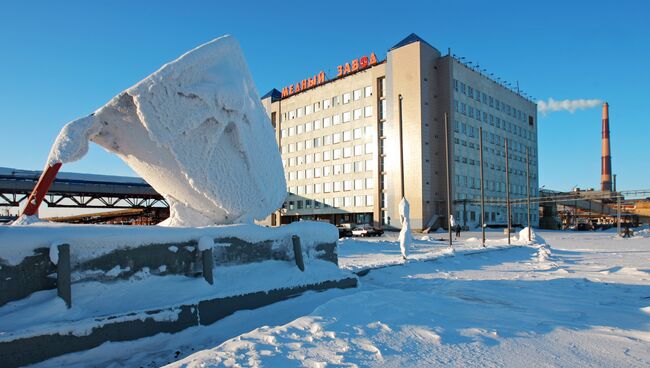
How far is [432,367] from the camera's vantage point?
4289 mm

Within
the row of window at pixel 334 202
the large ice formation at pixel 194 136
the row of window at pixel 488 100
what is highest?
the row of window at pixel 488 100

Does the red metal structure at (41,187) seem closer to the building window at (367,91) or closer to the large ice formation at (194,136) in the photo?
the large ice formation at (194,136)

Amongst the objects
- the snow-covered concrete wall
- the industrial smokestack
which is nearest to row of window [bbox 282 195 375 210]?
the industrial smokestack

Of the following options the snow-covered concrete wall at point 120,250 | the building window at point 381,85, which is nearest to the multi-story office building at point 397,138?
the building window at point 381,85

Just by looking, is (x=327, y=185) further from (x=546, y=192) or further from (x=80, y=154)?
(x=80, y=154)

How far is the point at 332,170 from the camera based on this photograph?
193 ft

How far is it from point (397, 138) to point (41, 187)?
45.9 meters

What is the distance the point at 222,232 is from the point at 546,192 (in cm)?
7554

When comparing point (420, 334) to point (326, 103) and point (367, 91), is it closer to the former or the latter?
point (367, 91)

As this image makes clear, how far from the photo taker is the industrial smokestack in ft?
218

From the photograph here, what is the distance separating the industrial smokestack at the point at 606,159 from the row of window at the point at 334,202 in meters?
39.9

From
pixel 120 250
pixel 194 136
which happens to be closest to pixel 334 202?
pixel 194 136

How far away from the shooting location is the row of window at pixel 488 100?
52.3 metres

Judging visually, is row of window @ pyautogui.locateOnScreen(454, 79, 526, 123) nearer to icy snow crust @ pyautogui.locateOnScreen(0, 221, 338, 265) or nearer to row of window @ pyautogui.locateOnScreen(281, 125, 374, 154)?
row of window @ pyautogui.locateOnScreen(281, 125, 374, 154)
